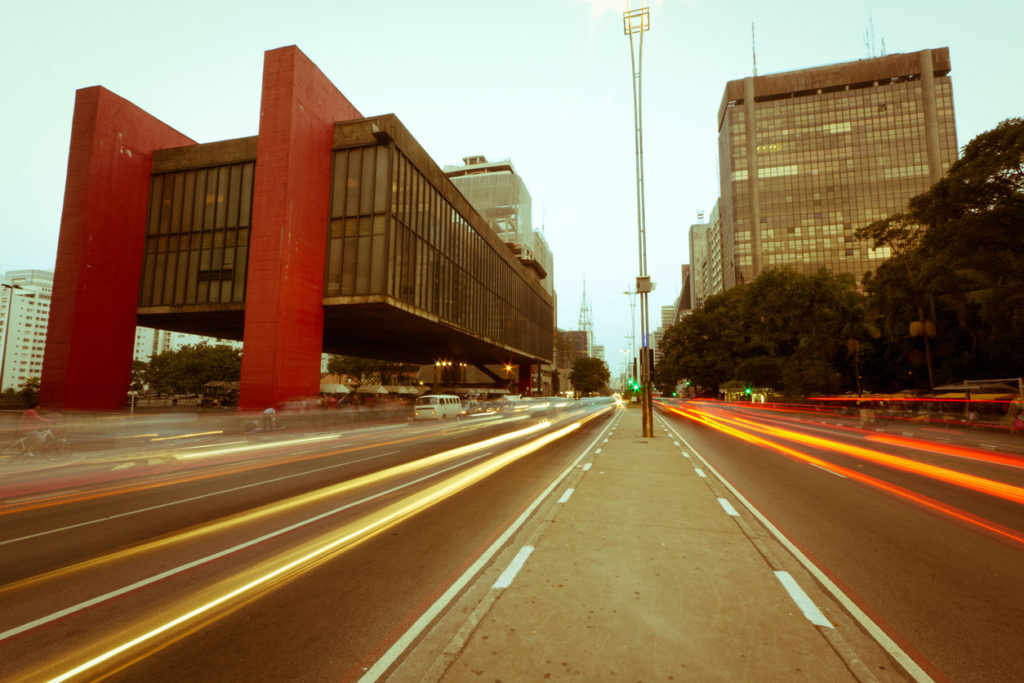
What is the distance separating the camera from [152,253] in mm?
35469

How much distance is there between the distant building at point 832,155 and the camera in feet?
392

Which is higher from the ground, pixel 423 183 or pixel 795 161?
pixel 795 161

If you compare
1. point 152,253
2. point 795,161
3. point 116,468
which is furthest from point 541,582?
point 795,161

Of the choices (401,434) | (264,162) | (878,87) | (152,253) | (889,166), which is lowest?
(401,434)

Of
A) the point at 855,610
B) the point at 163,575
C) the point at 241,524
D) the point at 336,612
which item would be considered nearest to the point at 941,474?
the point at 855,610

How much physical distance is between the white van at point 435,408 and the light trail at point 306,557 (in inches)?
908

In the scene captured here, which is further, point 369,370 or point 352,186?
point 369,370

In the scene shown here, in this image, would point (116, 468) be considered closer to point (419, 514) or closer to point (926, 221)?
point (419, 514)

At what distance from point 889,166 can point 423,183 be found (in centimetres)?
13368

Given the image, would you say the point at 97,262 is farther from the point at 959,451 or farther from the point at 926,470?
the point at 959,451

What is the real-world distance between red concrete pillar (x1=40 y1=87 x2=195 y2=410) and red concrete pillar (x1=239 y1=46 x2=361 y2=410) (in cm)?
1136

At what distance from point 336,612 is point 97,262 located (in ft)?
127

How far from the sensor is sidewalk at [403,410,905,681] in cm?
335

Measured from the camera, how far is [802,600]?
176 inches
